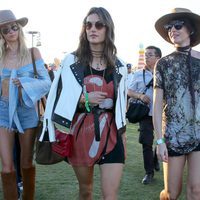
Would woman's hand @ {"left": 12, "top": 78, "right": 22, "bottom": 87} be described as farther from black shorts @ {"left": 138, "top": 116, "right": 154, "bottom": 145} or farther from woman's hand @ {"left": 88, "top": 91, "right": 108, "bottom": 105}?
black shorts @ {"left": 138, "top": 116, "right": 154, "bottom": 145}

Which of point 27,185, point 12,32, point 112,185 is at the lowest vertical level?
point 27,185

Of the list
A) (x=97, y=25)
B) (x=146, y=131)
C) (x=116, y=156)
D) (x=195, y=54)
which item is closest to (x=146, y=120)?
(x=146, y=131)

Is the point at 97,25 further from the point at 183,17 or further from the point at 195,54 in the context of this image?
the point at 195,54

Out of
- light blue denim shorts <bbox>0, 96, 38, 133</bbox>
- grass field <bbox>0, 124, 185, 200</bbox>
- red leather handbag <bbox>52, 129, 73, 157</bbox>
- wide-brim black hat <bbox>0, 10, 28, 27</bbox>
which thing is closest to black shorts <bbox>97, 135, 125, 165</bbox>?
red leather handbag <bbox>52, 129, 73, 157</bbox>

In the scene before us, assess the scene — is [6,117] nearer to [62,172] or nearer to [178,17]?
[178,17]

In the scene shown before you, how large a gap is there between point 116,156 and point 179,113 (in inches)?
26.5

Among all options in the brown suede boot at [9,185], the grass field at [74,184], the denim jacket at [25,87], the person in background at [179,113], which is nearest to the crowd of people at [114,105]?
the person in background at [179,113]

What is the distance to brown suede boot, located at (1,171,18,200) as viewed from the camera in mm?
4383

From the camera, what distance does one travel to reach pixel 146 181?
6.16m

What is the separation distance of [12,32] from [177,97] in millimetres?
1850

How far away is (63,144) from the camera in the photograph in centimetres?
359

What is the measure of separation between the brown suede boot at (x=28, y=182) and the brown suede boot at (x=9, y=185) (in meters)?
0.17

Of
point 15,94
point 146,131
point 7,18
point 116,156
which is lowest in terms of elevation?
point 146,131

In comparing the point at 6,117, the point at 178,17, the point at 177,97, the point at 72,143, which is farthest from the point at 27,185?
the point at 178,17
